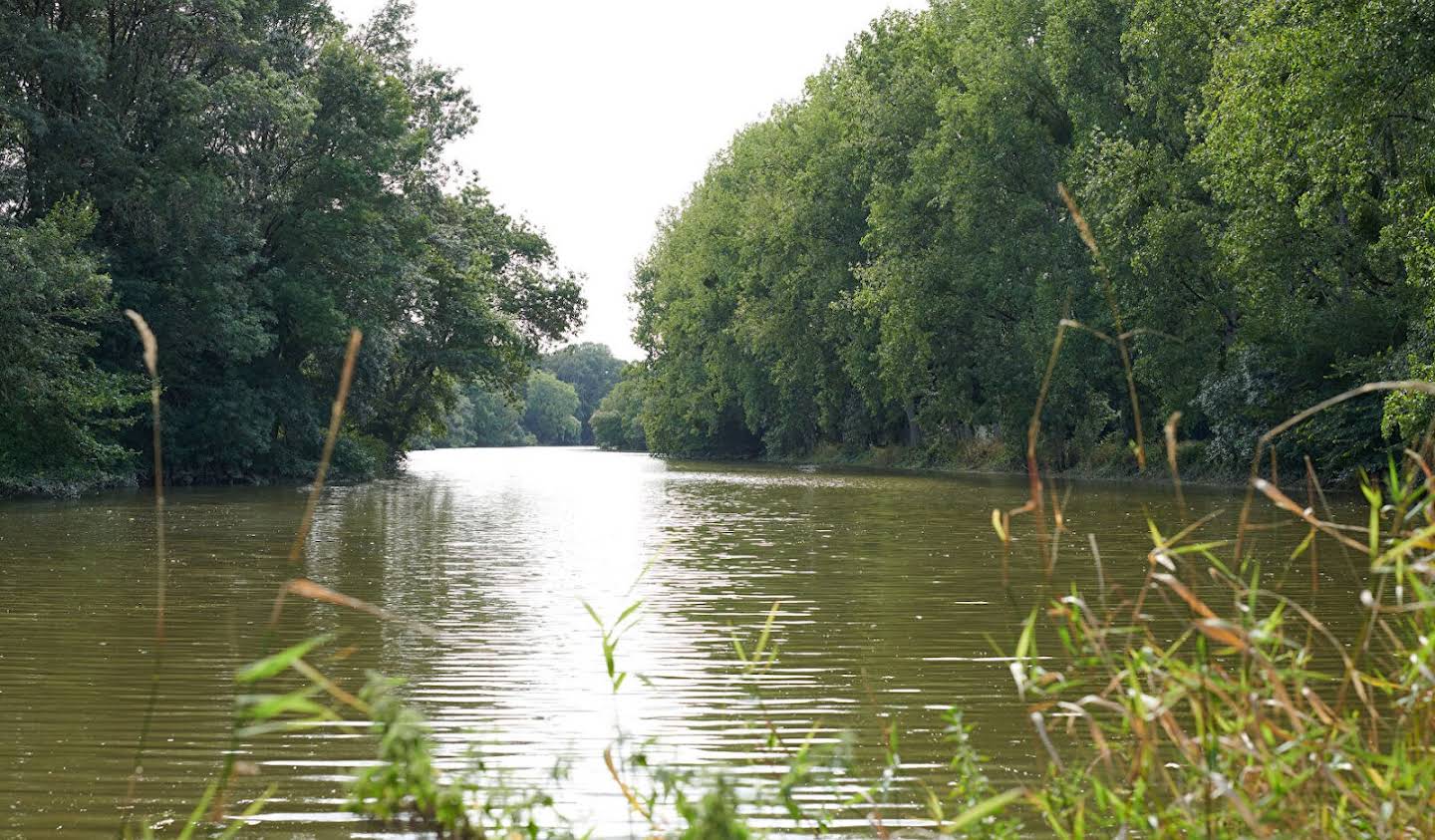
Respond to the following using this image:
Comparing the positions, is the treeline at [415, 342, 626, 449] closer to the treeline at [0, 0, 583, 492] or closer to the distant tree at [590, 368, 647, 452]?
the distant tree at [590, 368, 647, 452]

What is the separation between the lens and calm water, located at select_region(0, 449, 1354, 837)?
20.4 ft

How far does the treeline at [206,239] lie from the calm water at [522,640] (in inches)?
210

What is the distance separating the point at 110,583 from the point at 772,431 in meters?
56.5

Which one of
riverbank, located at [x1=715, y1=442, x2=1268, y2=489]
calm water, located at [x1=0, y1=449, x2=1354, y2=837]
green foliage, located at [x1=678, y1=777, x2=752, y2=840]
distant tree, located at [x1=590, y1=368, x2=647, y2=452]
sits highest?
distant tree, located at [x1=590, y1=368, x2=647, y2=452]

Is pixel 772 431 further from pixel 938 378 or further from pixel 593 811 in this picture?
pixel 593 811

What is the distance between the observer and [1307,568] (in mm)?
15281

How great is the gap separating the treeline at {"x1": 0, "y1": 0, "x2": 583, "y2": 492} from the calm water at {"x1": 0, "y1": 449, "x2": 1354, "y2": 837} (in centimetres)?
534

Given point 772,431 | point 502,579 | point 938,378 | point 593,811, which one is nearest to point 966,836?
point 593,811

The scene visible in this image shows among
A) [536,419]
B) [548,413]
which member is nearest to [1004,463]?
[548,413]

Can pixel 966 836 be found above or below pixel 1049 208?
below

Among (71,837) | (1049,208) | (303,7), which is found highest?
(303,7)

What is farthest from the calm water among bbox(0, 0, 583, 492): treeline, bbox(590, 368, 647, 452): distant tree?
bbox(590, 368, 647, 452): distant tree

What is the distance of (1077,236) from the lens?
121 ft

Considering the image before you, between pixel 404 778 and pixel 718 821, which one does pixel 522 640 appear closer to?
pixel 404 778
